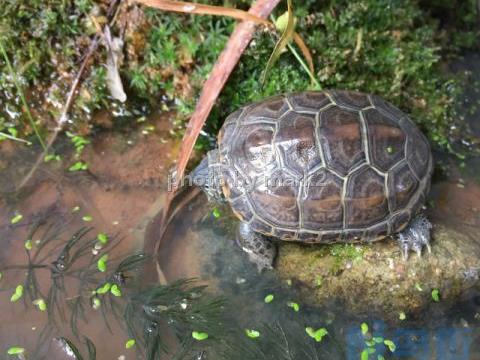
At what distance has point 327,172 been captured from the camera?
2824mm

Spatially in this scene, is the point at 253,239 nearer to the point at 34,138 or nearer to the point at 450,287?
the point at 450,287

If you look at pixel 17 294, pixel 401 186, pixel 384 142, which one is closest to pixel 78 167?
pixel 17 294

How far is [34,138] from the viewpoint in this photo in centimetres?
378

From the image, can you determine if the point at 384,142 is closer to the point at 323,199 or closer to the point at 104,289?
the point at 323,199

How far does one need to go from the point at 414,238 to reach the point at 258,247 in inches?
41.0

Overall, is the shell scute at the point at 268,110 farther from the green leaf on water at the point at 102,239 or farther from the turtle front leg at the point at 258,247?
the green leaf on water at the point at 102,239

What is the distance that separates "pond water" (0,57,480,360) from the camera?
2.86 m

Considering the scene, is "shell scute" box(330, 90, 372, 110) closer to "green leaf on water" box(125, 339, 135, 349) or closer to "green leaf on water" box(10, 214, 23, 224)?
"green leaf on water" box(125, 339, 135, 349)

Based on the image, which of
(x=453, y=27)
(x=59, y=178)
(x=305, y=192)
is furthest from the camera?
(x=453, y=27)

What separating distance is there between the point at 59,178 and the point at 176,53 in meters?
1.36

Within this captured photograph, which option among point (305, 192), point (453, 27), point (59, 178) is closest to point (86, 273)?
point (59, 178)

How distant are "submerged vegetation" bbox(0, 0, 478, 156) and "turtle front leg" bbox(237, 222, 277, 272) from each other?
3.54ft

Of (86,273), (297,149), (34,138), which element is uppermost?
(34,138)

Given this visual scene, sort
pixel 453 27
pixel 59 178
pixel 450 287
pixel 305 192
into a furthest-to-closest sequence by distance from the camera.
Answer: pixel 453 27 → pixel 59 178 → pixel 450 287 → pixel 305 192
